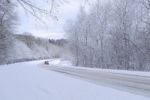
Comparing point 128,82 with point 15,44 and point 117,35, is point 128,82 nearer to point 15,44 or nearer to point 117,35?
point 117,35

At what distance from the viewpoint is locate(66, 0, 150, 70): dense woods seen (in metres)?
34.8

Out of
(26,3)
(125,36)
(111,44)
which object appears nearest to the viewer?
(26,3)

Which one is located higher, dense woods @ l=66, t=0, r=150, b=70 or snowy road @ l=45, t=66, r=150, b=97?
dense woods @ l=66, t=0, r=150, b=70

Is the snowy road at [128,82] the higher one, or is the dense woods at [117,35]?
the dense woods at [117,35]

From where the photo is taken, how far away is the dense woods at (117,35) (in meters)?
34.8

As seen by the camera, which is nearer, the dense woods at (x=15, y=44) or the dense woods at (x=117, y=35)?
the dense woods at (x=15, y=44)

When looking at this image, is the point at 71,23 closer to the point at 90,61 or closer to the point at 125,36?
the point at 90,61

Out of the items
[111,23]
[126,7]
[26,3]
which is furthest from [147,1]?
[26,3]

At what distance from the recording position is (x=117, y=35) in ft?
126

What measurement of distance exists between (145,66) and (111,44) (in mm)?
8431

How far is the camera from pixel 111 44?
41.4m

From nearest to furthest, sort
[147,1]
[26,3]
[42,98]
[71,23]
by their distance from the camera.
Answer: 1. [26,3]
2. [42,98]
3. [147,1]
4. [71,23]

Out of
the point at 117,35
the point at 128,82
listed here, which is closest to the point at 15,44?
the point at 117,35

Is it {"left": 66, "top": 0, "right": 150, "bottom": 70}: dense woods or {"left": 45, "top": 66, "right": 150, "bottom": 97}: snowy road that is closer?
{"left": 45, "top": 66, "right": 150, "bottom": 97}: snowy road
